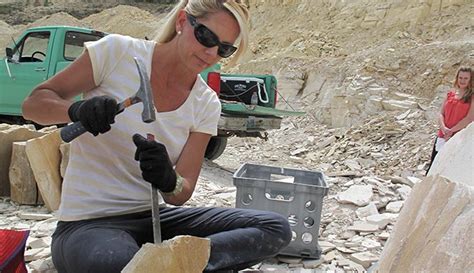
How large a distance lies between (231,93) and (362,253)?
4.04m

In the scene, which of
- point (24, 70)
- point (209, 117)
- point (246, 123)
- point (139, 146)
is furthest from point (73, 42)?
point (139, 146)

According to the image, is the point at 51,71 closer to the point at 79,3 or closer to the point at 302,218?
the point at 302,218

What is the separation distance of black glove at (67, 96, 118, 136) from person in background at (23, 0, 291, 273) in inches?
3.0

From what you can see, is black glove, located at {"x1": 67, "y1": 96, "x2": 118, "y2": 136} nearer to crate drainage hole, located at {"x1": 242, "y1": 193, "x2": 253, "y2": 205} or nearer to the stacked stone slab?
crate drainage hole, located at {"x1": 242, "y1": 193, "x2": 253, "y2": 205}

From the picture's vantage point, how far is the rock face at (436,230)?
4.92 feet

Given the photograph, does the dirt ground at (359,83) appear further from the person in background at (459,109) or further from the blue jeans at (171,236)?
the blue jeans at (171,236)

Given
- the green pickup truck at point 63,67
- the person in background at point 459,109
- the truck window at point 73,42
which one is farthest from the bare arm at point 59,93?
the truck window at point 73,42

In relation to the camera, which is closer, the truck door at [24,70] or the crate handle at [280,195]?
the crate handle at [280,195]

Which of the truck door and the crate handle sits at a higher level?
the truck door

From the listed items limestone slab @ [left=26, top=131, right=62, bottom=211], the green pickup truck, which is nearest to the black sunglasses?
limestone slab @ [left=26, top=131, right=62, bottom=211]

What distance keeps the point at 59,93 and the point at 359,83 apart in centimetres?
879

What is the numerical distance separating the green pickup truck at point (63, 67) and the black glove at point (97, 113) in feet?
14.8

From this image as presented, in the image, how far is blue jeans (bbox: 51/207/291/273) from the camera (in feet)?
5.71

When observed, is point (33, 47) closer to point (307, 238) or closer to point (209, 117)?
point (307, 238)
